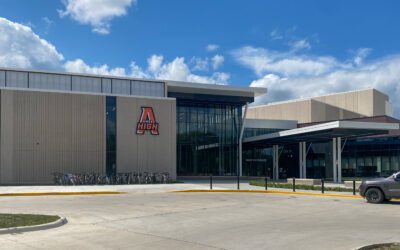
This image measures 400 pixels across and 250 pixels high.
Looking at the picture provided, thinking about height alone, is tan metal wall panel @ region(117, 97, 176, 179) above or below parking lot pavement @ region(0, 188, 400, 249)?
above

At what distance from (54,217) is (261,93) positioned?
33542mm

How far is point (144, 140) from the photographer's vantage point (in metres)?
35.6

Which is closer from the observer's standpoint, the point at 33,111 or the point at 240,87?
the point at 33,111

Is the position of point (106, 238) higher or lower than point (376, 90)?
lower

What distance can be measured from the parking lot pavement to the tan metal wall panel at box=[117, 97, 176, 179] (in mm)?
17246

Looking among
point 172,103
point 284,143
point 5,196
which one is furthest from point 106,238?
point 284,143

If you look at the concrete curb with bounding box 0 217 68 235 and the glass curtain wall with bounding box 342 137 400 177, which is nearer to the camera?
the concrete curb with bounding box 0 217 68 235

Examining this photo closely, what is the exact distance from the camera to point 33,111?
32.3m

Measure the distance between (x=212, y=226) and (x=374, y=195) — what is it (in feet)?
31.9

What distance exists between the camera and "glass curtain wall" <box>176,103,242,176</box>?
42.7m

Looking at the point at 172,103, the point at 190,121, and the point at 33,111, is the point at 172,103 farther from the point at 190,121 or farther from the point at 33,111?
the point at 33,111

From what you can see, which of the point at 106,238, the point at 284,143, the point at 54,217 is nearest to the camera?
the point at 106,238

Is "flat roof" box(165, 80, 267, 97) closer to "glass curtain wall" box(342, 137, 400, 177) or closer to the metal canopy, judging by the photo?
the metal canopy

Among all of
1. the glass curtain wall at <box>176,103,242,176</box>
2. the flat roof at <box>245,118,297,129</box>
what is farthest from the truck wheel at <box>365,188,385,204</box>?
the flat roof at <box>245,118,297,129</box>
